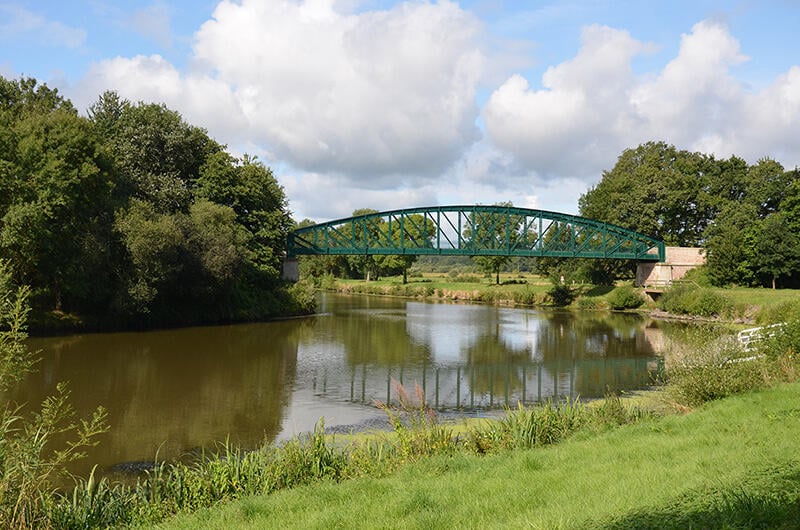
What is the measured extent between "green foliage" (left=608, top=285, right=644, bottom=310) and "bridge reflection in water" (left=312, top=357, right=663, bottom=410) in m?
33.3

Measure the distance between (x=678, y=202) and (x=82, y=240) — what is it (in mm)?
60313

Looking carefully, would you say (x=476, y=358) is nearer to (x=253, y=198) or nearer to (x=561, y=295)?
(x=253, y=198)

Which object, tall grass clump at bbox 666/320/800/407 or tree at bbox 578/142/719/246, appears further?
tree at bbox 578/142/719/246

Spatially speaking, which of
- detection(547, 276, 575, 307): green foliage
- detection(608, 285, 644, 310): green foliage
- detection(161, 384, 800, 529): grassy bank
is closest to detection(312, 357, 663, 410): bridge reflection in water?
detection(161, 384, 800, 529): grassy bank

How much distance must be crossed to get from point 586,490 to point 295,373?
17.9m

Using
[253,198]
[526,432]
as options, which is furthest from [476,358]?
[253,198]

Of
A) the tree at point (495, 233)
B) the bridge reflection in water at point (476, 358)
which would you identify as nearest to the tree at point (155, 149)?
the bridge reflection in water at point (476, 358)

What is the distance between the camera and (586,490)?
290 inches

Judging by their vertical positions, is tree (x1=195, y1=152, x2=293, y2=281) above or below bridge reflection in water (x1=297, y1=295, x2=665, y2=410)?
above

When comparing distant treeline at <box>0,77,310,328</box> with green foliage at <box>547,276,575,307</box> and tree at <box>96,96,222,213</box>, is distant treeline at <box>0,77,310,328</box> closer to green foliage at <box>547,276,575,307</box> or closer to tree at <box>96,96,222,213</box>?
tree at <box>96,96,222,213</box>

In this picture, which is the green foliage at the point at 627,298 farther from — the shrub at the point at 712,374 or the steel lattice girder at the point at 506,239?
the shrub at the point at 712,374

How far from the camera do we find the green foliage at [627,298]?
6025cm

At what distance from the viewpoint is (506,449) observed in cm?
1079

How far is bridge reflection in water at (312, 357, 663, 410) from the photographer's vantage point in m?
20.0
